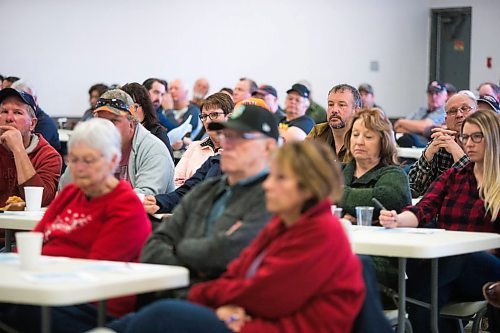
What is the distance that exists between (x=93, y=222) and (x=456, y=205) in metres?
1.91

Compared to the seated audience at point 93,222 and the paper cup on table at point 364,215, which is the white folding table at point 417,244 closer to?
the paper cup on table at point 364,215

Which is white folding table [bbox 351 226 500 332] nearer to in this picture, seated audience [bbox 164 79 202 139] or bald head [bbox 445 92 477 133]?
bald head [bbox 445 92 477 133]

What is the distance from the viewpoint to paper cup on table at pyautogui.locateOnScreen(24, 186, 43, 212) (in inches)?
191

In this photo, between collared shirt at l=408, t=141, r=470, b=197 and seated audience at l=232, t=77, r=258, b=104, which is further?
seated audience at l=232, t=77, r=258, b=104

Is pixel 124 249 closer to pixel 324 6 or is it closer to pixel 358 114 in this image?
pixel 358 114

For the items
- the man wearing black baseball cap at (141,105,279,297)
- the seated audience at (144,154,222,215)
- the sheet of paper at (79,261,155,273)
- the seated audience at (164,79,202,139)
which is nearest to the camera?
the sheet of paper at (79,261,155,273)

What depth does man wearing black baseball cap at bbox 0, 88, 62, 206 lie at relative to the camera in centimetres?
532

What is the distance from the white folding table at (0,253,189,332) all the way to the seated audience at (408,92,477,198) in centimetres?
256

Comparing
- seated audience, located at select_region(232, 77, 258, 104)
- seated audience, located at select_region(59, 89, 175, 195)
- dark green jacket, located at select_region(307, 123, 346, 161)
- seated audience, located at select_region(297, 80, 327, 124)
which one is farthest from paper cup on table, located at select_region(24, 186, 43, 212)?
seated audience, located at select_region(297, 80, 327, 124)

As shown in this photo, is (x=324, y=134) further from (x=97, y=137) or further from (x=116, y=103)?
(x=97, y=137)

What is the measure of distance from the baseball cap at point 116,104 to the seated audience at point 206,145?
0.72 meters

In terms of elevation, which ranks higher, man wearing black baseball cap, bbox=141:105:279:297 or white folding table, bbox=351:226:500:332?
man wearing black baseball cap, bbox=141:105:279:297

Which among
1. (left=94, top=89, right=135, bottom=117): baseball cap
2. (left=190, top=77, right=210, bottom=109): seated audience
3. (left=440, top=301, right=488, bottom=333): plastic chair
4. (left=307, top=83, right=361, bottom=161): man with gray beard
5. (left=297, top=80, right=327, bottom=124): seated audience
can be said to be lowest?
(left=440, top=301, right=488, bottom=333): plastic chair

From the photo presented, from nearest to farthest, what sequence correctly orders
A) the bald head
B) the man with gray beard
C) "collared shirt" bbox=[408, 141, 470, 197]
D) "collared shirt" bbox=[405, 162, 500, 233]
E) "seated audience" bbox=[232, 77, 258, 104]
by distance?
"collared shirt" bbox=[405, 162, 500, 233], "collared shirt" bbox=[408, 141, 470, 197], the man with gray beard, the bald head, "seated audience" bbox=[232, 77, 258, 104]
